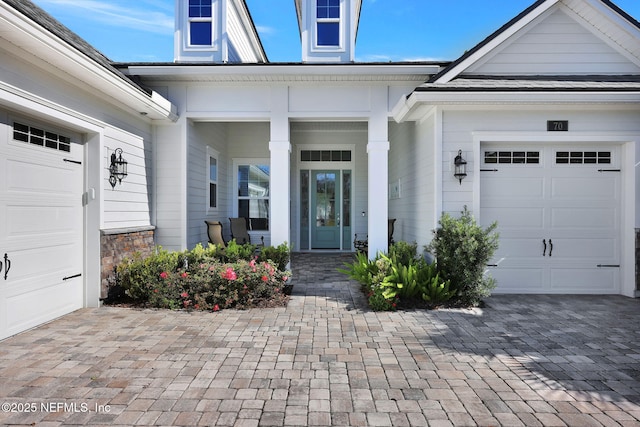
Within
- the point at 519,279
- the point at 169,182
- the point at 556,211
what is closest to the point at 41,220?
the point at 169,182

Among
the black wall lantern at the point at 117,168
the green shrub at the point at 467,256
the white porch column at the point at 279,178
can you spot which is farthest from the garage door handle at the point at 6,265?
the green shrub at the point at 467,256

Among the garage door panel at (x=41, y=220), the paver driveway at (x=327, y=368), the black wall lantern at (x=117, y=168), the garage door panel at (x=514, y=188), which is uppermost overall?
the black wall lantern at (x=117, y=168)

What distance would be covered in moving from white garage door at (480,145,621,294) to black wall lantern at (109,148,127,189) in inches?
223

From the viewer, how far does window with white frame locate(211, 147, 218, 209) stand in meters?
8.23

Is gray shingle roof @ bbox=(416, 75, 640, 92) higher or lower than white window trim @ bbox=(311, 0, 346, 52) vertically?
lower

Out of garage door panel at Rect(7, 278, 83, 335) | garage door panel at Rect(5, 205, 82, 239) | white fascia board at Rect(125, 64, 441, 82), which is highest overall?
white fascia board at Rect(125, 64, 441, 82)

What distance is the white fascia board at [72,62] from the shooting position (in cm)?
330

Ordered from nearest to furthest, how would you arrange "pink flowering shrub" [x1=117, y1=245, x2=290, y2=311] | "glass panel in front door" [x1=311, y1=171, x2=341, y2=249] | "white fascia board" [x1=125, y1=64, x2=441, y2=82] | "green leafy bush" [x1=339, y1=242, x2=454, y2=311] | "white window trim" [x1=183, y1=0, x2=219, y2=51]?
"green leafy bush" [x1=339, y1=242, x2=454, y2=311] < "pink flowering shrub" [x1=117, y1=245, x2=290, y2=311] < "white fascia board" [x1=125, y1=64, x2=441, y2=82] < "white window trim" [x1=183, y1=0, x2=219, y2=51] < "glass panel in front door" [x1=311, y1=171, x2=341, y2=249]

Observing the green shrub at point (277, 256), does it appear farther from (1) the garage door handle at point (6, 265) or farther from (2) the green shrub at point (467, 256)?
(1) the garage door handle at point (6, 265)

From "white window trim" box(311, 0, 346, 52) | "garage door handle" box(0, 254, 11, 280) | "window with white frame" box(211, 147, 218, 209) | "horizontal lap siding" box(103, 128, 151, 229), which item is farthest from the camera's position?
"window with white frame" box(211, 147, 218, 209)

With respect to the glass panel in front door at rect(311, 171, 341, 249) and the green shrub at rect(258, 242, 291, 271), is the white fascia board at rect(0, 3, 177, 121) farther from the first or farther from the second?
the glass panel in front door at rect(311, 171, 341, 249)

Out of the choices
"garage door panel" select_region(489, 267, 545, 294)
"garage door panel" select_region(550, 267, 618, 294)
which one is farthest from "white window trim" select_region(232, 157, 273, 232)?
"garage door panel" select_region(550, 267, 618, 294)

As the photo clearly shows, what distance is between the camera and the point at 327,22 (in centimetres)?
748

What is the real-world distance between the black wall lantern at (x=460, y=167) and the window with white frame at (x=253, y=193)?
18.6 ft
